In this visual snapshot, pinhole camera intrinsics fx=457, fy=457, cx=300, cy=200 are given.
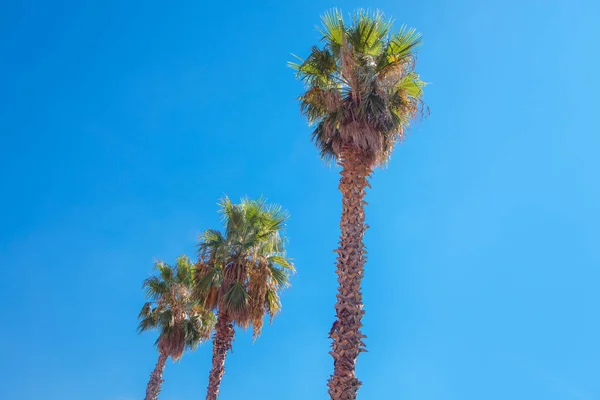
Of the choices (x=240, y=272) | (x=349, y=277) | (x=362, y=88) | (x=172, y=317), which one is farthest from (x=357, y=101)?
(x=172, y=317)

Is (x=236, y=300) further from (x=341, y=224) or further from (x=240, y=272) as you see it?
(x=341, y=224)

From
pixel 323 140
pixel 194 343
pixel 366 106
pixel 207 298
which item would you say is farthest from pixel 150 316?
pixel 366 106

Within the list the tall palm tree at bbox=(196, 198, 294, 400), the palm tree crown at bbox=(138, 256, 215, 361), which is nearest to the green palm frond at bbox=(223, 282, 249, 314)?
the tall palm tree at bbox=(196, 198, 294, 400)

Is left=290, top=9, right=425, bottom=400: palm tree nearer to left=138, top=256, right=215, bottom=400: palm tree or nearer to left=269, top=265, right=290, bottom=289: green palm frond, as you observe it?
left=269, top=265, right=290, bottom=289: green palm frond

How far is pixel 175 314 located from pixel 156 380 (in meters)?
3.31

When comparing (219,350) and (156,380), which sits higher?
(156,380)

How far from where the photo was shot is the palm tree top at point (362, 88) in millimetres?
11891

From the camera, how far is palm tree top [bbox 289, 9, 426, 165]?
11.9 m

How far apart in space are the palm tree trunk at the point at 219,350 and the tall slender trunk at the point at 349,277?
7.35 m

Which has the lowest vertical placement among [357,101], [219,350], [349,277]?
[349,277]

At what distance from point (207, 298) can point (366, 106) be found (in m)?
8.94

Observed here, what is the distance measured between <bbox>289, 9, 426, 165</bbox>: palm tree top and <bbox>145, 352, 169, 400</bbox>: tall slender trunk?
45.1 feet

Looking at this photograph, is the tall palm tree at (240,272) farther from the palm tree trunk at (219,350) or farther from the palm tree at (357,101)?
the palm tree at (357,101)

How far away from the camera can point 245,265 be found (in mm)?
16734
